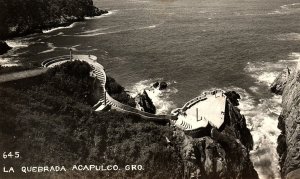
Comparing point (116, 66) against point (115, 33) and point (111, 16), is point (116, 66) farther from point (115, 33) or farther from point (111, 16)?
point (111, 16)

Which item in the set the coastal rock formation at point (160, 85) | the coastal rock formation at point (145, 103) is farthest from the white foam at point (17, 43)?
the coastal rock formation at point (145, 103)

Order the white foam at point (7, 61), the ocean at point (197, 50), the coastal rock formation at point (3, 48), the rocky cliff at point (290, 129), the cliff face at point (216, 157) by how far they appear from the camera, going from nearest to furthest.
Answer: the cliff face at point (216, 157), the rocky cliff at point (290, 129), the ocean at point (197, 50), the white foam at point (7, 61), the coastal rock formation at point (3, 48)

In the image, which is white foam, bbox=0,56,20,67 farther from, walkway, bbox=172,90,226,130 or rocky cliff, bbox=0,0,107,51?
walkway, bbox=172,90,226,130

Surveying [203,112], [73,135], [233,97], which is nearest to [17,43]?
[233,97]

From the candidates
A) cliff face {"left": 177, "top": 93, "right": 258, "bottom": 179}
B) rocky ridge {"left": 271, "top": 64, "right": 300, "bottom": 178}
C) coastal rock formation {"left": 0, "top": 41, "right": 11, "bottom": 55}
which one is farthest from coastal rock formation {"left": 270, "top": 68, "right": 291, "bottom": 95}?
coastal rock formation {"left": 0, "top": 41, "right": 11, "bottom": 55}

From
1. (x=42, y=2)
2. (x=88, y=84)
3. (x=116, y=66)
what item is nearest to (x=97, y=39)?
(x=116, y=66)

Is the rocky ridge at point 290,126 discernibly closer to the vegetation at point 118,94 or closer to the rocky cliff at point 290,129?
the rocky cliff at point 290,129
